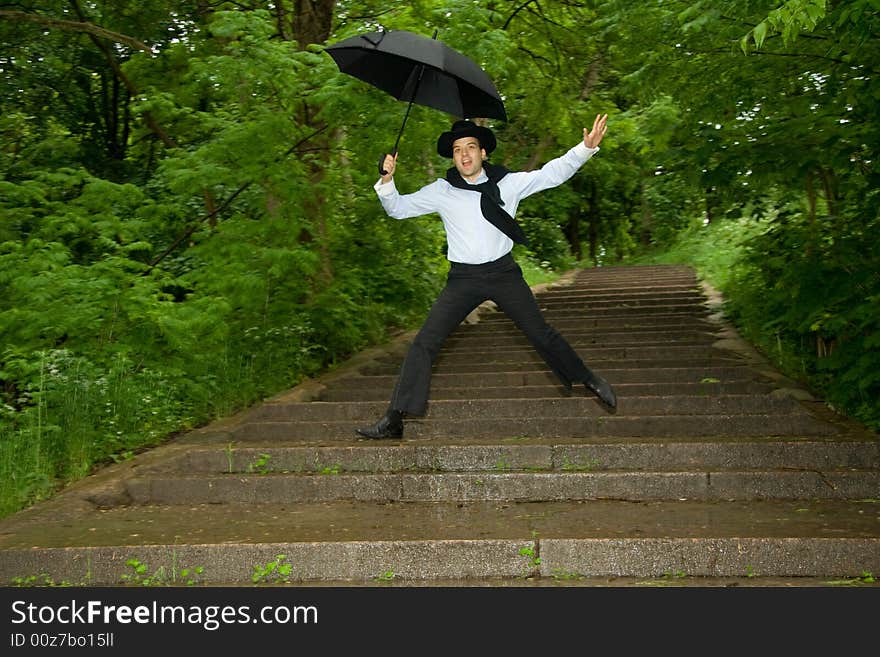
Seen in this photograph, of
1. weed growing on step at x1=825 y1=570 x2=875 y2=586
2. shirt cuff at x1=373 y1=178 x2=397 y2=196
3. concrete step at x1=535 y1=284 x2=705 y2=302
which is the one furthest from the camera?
concrete step at x1=535 y1=284 x2=705 y2=302

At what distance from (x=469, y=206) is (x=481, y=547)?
2.28 m

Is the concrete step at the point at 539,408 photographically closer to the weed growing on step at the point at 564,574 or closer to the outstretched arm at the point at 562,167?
the outstretched arm at the point at 562,167

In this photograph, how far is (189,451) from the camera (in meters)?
6.69

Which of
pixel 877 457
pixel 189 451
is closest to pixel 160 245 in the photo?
pixel 189 451

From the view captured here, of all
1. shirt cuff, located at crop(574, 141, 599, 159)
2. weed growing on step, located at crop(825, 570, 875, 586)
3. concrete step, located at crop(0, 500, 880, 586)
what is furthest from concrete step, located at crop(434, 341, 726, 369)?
weed growing on step, located at crop(825, 570, 875, 586)

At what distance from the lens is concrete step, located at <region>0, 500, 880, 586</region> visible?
4.48 metres

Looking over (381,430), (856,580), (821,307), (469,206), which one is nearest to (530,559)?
(856,580)

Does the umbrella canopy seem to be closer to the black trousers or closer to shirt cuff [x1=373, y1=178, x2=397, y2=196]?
shirt cuff [x1=373, y1=178, x2=397, y2=196]

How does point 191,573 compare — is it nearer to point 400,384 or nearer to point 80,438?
point 400,384

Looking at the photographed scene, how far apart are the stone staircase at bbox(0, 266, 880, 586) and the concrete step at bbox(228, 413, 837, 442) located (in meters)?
0.01

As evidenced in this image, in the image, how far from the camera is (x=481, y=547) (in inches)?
181
